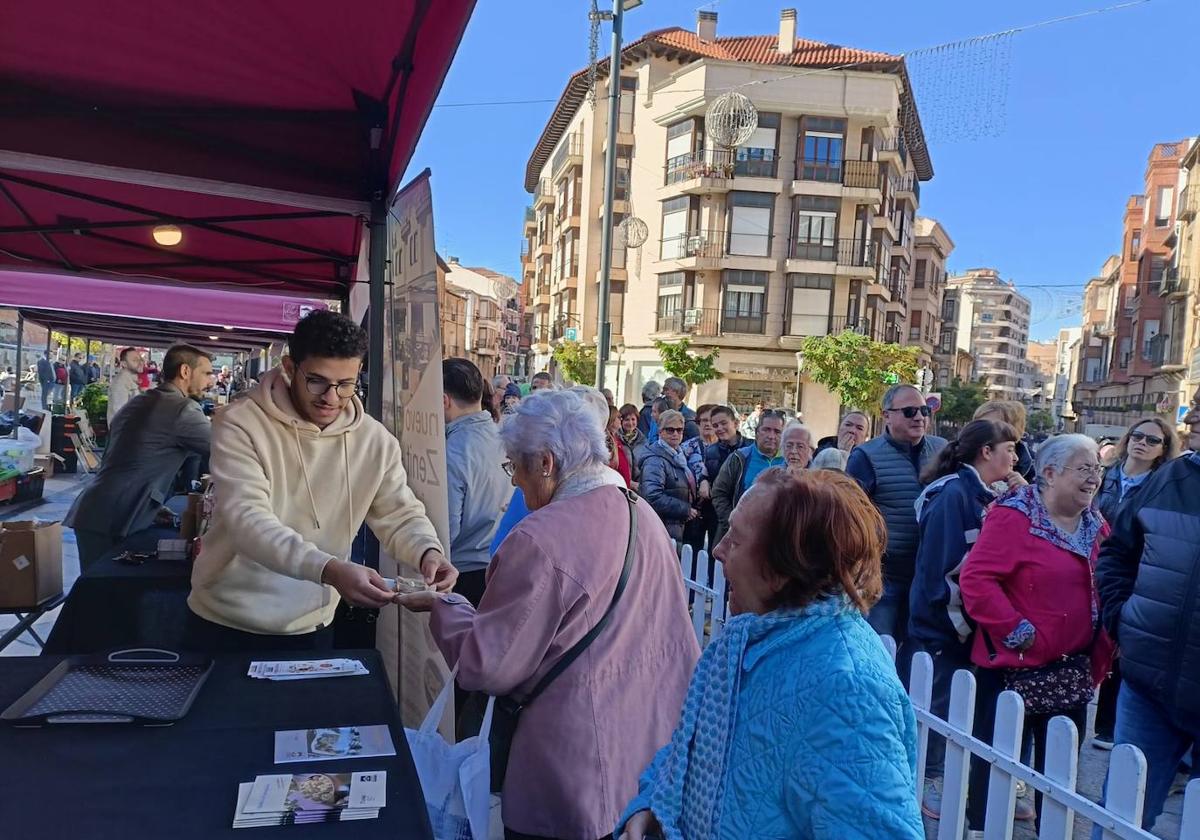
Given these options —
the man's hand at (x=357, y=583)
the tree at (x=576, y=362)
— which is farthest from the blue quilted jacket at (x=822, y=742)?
the tree at (x=576, y=362)

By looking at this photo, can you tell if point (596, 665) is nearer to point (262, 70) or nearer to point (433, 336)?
point (433, 336)

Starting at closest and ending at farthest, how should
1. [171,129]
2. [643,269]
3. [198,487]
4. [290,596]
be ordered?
[290,596] < [171,129] < [198,487] < [643,269]

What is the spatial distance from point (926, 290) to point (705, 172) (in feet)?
94.4

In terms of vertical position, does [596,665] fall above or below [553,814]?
above

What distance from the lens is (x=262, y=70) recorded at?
266 cm

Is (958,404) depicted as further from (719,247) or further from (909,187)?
(719,247)

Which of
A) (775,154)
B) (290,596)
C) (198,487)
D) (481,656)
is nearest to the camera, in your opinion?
(481,656)

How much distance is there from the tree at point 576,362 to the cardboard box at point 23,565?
33105 mm

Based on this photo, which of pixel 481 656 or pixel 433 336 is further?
pixel 433 336

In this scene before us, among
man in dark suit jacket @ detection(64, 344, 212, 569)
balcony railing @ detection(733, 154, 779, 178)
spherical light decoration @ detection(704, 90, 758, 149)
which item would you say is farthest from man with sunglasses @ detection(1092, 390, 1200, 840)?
balcony railing @ detection(733, 154, 779, 178)

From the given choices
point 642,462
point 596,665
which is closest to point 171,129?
point 596,665

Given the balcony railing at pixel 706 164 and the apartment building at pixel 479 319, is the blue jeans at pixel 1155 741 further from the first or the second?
the apartment building at pixel 479 319

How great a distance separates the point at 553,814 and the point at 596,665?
14.6 inches

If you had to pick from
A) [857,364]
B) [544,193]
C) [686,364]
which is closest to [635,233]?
[686,364]
